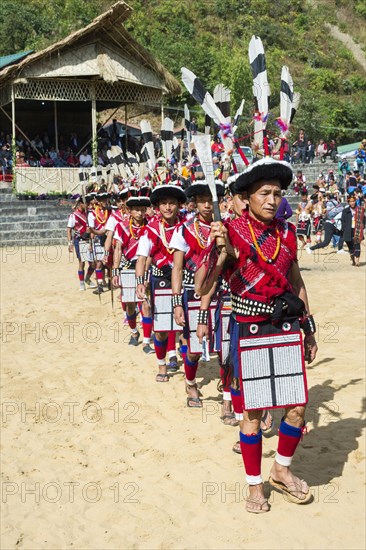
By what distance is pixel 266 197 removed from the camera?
427 cm

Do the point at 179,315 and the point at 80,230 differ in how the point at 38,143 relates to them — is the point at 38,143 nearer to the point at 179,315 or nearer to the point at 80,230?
the point at 80,230

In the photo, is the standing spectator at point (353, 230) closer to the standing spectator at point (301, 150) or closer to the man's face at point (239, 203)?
the man's face at point (239, 203)

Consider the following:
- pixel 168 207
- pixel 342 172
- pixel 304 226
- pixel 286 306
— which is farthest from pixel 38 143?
pixel 286 306

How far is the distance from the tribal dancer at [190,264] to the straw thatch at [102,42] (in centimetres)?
1850

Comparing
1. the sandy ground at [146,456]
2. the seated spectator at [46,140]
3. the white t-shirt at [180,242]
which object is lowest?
the sandy ground at [146,456]

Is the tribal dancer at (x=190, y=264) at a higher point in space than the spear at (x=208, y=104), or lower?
lower

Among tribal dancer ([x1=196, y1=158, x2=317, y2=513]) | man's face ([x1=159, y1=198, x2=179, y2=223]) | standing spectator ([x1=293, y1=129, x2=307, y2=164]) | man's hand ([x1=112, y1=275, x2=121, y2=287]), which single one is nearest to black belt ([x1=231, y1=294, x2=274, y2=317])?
tribal dancer ([x1=196, y1=158, x2=317, y2=513])

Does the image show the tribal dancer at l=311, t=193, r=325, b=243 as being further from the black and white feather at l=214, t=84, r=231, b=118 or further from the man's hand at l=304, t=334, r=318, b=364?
the man's hand at l=304, t=334, r=318, b=364

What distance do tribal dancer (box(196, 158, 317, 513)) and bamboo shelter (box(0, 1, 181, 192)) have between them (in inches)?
800

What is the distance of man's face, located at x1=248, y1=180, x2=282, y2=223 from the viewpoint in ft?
14.0

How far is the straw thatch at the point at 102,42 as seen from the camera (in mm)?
22844

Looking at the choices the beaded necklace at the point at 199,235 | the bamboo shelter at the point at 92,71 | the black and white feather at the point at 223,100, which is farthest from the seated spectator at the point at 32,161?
the black and white feather at the point at 223,100

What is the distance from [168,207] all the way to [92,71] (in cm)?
1828

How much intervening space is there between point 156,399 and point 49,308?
18.6ft
